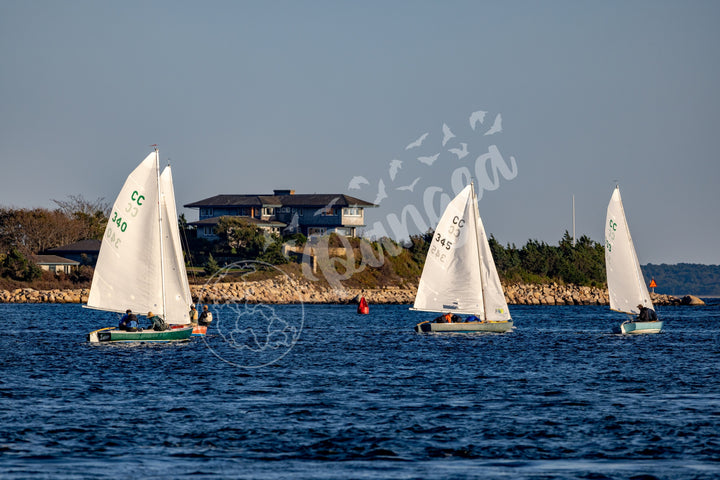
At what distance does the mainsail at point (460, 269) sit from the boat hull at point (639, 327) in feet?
26.3

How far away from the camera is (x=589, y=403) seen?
2870 cm

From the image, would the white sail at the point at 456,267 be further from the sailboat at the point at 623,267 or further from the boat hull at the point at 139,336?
the boat hull at the point at 139,336

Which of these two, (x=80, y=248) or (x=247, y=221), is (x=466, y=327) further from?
(x=247, y=221)

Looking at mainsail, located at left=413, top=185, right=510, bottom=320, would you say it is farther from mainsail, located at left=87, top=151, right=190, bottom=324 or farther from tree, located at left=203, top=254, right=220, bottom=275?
tree, located at left=203, top=254, right=220, bottom=275

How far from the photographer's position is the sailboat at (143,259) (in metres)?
43.5

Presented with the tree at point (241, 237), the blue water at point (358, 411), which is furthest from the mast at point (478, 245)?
the tree at point (241, 237)

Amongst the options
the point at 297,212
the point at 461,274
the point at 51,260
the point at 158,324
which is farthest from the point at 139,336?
the point at 297,212

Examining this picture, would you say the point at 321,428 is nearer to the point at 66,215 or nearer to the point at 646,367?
the point at 646,367

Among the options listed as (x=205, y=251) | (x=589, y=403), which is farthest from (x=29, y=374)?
(x=205, y=251)

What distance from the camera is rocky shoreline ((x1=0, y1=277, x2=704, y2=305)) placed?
101312 millimetres

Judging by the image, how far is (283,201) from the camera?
136250 millimetres

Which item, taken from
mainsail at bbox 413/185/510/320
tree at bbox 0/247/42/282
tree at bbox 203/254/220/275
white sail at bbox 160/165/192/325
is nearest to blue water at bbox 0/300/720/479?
white sail at bbox 160/165/192/325

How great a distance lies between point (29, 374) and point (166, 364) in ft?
17.4

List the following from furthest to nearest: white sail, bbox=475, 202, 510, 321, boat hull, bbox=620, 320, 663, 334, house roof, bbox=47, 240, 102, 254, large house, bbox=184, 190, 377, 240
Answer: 1. large house, bbox=184, 190, 377, 240
2. house roof, bbox=47, 240, 102, 254
3. boat hull, bbox=620, 320, 663, 334
4. white sail, bbox=475, 202, 510, 321
